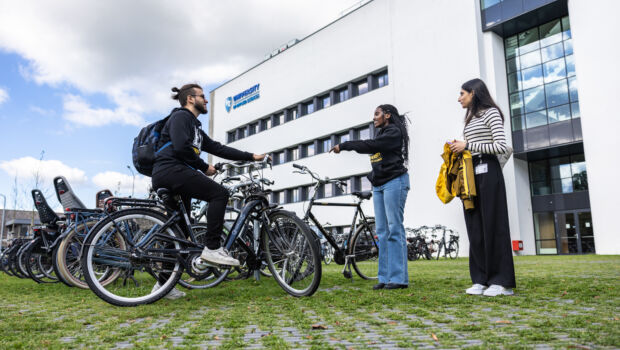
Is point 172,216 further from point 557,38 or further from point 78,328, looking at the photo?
point 557,38

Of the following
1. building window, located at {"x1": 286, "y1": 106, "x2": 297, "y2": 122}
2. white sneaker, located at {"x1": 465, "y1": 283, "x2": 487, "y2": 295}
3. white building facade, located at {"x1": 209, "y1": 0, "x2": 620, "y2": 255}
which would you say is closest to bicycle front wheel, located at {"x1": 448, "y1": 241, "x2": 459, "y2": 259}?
white building facade, located at {"x1": 209, "y1": 0, "x2": 620, "y2": 255}

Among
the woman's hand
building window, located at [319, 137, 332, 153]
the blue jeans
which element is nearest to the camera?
the woman's hand

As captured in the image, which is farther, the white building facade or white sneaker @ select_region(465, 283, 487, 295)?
the white building facade

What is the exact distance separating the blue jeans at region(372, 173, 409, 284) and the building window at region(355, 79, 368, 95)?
79.0 feet

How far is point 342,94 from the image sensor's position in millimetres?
Answer: 30234

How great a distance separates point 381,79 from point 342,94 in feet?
11.0

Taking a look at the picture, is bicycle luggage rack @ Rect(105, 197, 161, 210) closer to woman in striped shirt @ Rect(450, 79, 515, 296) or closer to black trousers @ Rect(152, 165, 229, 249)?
black trousers @ Rect(152, 165, 229, 249)

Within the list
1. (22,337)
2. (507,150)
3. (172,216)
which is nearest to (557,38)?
(507,150)

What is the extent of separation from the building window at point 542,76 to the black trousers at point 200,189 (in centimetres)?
2090

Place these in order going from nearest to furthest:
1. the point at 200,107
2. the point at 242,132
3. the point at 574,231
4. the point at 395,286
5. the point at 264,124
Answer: the point at 200,107, the point at 395,286, the point at 574,231, the point at 264,124, the point at 242,132

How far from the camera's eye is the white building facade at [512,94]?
771 inches

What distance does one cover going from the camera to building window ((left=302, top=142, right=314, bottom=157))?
32.2 metres

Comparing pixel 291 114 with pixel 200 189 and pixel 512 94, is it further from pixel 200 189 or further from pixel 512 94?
pixel 200 189

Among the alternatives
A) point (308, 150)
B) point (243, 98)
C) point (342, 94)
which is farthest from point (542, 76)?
point (243, 98)
